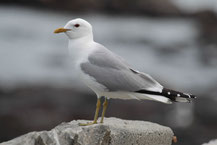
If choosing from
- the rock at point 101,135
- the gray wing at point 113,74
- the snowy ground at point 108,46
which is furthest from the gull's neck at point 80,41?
the snowy ground at point 108,46

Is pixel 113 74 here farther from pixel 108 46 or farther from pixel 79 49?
pixel 108 46

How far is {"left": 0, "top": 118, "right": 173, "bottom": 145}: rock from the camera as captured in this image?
3.54 metres

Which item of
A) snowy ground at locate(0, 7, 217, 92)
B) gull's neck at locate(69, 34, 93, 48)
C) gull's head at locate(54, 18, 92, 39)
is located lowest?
snowy ground at locate(0, 7, 217, 92)

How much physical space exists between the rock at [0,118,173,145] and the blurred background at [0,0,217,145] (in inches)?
22.9

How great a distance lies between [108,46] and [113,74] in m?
9.49

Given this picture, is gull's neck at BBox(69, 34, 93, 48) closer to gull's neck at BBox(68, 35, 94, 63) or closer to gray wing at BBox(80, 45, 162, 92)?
gull's neck at BBox(68, 35, 94, 63)

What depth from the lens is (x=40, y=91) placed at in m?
7.83

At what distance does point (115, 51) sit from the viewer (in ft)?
41.2

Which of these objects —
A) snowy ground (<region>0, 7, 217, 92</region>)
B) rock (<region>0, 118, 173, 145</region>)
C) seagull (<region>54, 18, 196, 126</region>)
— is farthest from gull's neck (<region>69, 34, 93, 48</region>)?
snowy ground (<region>0, 7, 217, 92</region>)

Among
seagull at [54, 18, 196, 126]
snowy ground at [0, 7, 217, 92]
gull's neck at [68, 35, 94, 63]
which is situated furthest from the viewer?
snowy ground at [0, 7, 217, 92]

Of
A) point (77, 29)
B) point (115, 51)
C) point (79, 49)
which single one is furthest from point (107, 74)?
point (115, 51)

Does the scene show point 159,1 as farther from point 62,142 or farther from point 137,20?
point 62,142

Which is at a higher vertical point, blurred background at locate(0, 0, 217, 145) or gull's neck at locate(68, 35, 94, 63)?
gull's neck at locate(68, 35, 94, 63)

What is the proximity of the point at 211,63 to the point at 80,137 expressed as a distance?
906 cm
